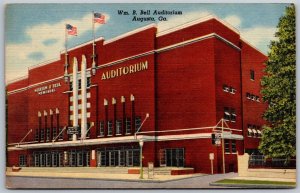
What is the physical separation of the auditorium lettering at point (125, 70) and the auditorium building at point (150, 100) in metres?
0.04

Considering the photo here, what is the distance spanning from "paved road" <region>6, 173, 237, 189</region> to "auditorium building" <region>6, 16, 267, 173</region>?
686 millimetres

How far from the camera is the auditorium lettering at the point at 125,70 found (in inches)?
904

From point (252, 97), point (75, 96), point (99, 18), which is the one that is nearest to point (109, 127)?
point (75, 96)

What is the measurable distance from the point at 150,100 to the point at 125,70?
157cm

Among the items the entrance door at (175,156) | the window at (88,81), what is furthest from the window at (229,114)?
the window at (88,81)

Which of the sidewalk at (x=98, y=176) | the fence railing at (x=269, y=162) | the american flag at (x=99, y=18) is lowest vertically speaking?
the sidewalk at (x=98, y=176)

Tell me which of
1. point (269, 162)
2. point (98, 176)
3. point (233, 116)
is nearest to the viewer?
point (269, 162)

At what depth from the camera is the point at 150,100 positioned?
888 inches

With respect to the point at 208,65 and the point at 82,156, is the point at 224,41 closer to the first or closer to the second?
the point at 208,65

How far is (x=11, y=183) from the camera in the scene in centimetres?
2089

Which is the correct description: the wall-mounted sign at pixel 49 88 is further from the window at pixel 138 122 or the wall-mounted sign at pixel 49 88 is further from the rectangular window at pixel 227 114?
A: the rectangular window at pixel 227 114

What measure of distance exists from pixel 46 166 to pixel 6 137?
2.06m

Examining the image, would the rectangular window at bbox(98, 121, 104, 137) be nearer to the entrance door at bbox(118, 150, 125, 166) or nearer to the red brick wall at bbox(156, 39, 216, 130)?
the entrance door at bbox(118, 150, 125, 166)

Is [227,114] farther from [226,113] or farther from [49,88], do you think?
[49,88]
